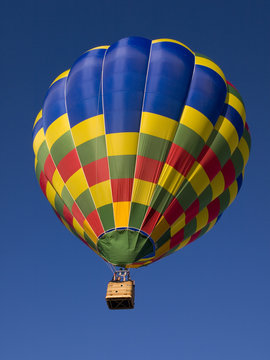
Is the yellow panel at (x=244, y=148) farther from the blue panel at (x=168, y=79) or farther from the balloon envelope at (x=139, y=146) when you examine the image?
the blue panel at (x=168, y=79)

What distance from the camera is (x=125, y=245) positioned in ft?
39.5

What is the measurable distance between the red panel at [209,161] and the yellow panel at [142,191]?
131cm

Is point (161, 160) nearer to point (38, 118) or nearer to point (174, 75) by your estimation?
point (174, 75)

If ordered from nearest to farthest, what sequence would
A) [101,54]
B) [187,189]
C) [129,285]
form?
[129,285]
[187,189]
[101,54]

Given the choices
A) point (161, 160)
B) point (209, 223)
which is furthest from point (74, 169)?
point (209, 223)

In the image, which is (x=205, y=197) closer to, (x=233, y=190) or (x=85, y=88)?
(x=233, y=190)

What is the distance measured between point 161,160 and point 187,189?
0.83 m

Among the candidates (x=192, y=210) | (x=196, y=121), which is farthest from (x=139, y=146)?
(x=192, y=210)

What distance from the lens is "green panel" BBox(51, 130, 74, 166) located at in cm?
1301

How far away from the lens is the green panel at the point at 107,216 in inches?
478

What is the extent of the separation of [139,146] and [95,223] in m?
1.75

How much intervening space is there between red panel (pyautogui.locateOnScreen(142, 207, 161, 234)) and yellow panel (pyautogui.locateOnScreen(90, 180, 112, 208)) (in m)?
Answer: 0.79

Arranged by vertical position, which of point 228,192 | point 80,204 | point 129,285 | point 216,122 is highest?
point 216,122

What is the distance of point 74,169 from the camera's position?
42.1ft
